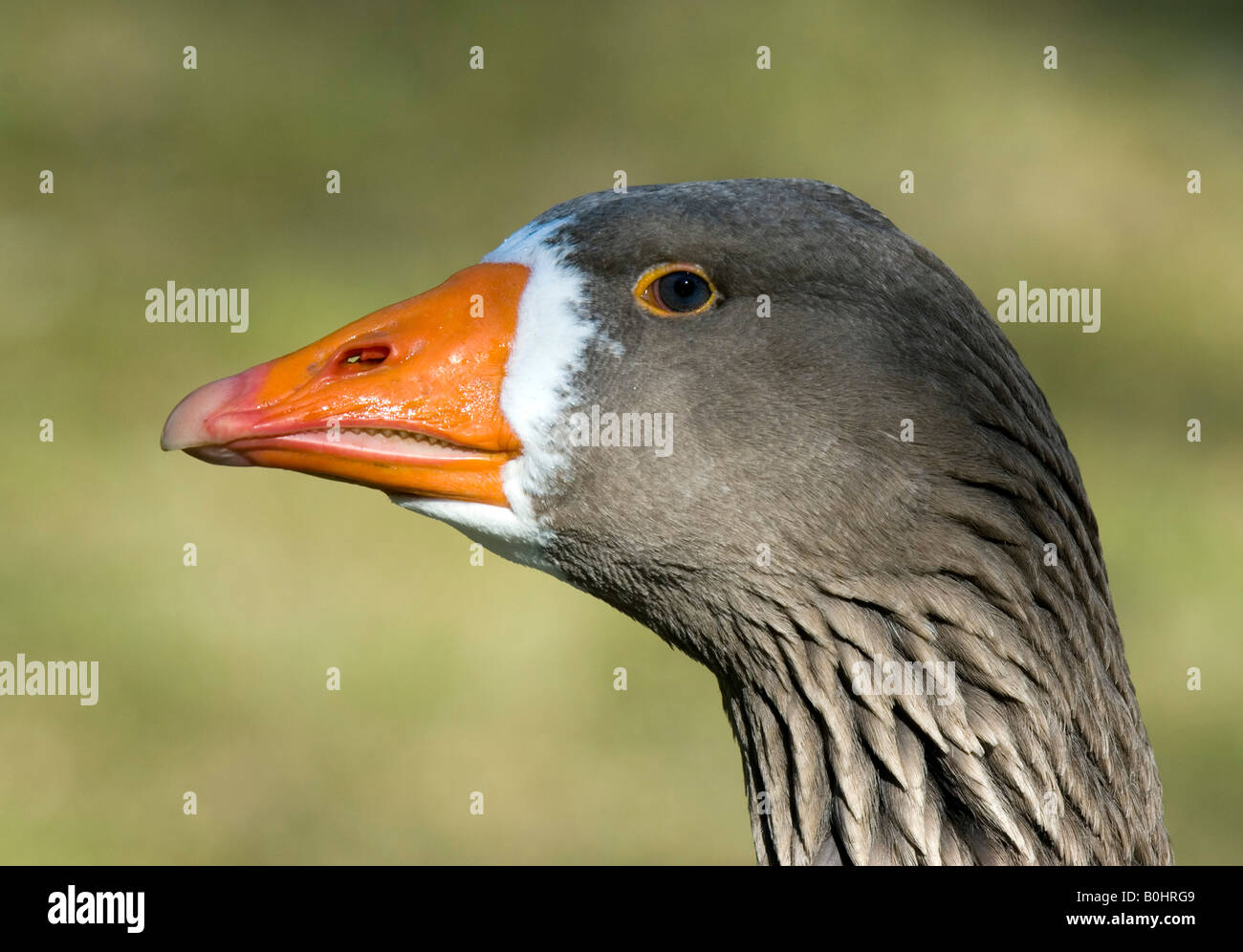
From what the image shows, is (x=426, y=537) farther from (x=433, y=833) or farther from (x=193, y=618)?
(x=433, y=833)

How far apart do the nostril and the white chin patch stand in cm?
23

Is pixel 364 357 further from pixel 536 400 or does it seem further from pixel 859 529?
pixel 859 529

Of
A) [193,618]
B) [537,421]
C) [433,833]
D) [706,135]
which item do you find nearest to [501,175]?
[706,135]

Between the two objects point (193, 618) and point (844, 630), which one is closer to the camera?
point (844, 630)

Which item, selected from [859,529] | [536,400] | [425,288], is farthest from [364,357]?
[425,288]

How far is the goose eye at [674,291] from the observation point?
2.39 m

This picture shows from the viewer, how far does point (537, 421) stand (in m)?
2.35

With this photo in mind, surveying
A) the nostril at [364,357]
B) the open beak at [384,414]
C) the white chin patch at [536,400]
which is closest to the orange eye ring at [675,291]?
the white chin patch at [536,400]

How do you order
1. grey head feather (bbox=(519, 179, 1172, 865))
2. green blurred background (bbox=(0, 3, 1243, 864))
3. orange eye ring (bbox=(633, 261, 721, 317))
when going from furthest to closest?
green blurred background (bbox=(0, 3, 1243, 864))
orange eye ring (bbox=(633, 261, 721, 317))
grey head feather (bbox=(519, 179, 1172, 865))

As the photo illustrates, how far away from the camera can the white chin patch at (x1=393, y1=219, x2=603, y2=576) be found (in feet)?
7.72

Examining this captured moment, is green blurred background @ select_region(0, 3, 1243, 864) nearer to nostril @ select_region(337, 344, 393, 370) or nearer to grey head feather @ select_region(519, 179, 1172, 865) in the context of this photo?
grey head feather @ select_region(519, 179, 1172, 865)

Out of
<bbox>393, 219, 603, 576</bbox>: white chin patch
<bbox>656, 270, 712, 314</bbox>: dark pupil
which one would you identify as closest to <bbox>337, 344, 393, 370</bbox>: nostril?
<bbox>393, 219, 603, 576</bbox>: white chin patch

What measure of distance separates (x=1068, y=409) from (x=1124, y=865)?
4.92 m

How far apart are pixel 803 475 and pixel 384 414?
0.74m
